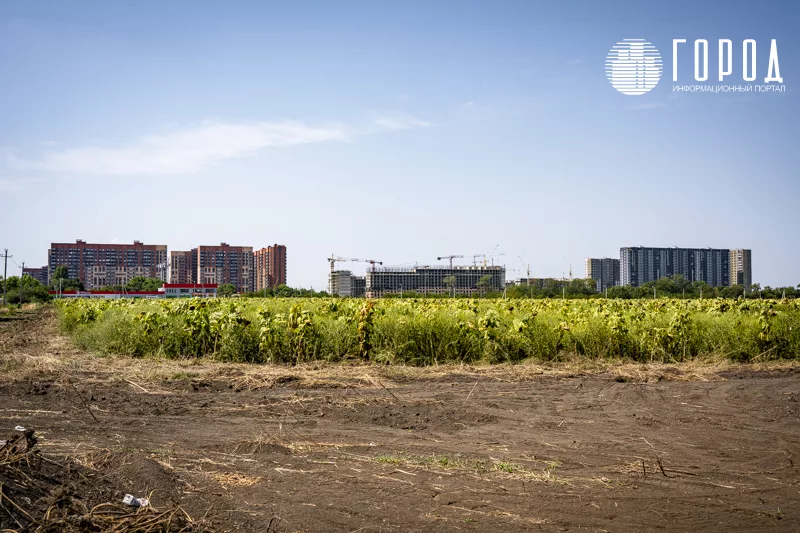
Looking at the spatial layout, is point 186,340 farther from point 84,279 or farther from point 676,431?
point 84,279

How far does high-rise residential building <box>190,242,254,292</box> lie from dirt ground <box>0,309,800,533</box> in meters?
182

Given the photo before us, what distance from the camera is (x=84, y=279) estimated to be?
608 feet

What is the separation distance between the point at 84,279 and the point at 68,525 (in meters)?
203

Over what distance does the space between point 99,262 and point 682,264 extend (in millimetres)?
164552

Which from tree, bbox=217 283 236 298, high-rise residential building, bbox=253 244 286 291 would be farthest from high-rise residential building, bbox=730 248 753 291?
high-rise residential building, bbox=253 244 286 291

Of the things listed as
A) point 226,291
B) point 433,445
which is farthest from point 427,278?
point 433,445

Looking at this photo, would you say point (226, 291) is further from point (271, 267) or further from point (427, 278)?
point (271, 267)

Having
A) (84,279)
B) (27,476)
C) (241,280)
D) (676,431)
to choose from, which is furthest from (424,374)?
(84,279)

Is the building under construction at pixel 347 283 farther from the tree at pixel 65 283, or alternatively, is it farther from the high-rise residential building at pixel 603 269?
the high-rise residential building at pixel 603 269

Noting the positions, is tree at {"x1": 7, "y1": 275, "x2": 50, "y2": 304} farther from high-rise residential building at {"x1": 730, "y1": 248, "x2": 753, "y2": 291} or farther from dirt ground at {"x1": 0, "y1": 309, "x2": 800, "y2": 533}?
high-rise residential building at {"x1": 730, "y1": 248, "x2": 753, "y2": 291}

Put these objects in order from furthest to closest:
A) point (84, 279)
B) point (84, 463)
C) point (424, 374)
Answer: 1. point (84, 279)
2. point (424, 374)
3. point (84, 463)

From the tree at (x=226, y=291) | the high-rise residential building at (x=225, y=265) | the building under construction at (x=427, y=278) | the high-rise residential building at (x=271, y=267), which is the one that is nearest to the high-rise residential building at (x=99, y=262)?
the high-rise residential building at (x=225, y=265)

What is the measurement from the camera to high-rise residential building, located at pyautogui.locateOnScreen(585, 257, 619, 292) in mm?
183875

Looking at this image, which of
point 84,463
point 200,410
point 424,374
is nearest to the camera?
point 84,463
